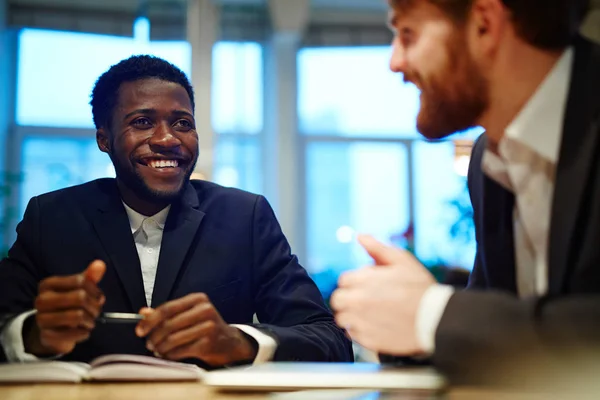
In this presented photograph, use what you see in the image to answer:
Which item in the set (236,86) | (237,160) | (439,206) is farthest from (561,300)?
(439,206)

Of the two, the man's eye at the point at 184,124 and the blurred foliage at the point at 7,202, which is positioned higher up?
the man's eye at the point at 184,124

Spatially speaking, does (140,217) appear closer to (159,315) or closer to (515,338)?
(159,315)

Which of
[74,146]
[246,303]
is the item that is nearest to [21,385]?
[246,303]

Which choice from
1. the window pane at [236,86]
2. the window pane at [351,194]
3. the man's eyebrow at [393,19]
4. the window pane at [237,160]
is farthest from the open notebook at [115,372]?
the window pane at [351,194]

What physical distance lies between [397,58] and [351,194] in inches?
119

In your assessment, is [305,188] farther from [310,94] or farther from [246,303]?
[246,303]

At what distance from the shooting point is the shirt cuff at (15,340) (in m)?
0.97

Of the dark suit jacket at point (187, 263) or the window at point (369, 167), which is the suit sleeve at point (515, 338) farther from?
the window at point (369, 167)

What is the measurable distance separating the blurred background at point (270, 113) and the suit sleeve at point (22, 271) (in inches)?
2.7

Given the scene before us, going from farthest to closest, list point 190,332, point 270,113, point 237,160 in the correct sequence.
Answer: point 270,113
point 237,160
point 190,332

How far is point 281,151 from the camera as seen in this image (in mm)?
3215

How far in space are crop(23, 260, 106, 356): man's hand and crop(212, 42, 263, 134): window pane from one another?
58 centimetres

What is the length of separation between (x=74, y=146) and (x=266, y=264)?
51 centimetres

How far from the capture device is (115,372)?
79cm
